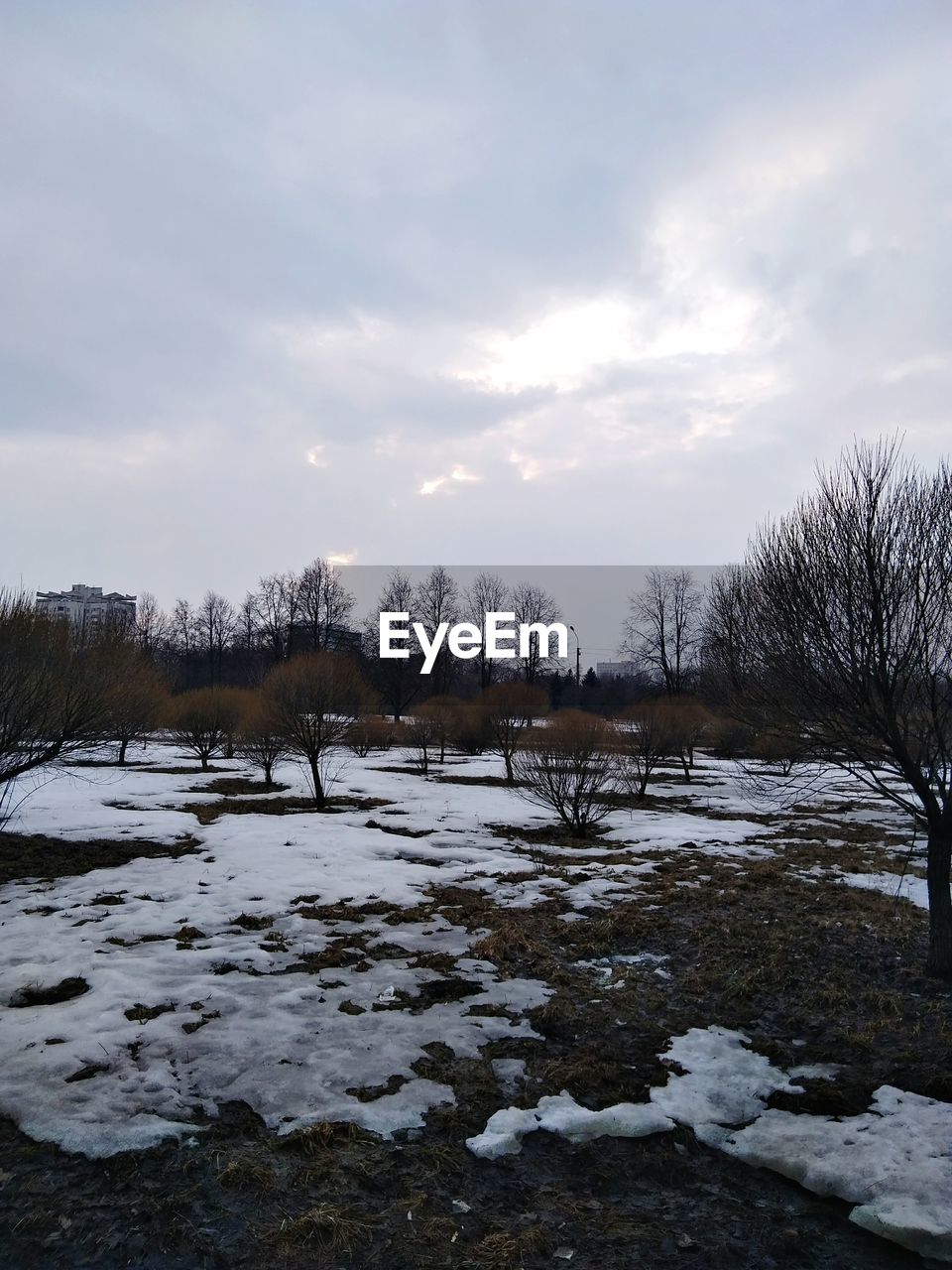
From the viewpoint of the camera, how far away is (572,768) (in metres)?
13.4

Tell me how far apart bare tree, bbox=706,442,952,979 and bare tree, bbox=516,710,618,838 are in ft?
23.5

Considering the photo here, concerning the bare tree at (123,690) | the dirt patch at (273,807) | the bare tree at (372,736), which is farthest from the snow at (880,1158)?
the bare tree at (372,736)

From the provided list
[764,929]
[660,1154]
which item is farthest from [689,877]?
[660,1154]

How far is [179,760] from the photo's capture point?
28.2m

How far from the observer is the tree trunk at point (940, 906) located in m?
6.20

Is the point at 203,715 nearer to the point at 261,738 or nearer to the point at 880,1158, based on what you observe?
the point at 261,738

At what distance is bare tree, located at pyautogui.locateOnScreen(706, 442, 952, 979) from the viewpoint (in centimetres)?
567

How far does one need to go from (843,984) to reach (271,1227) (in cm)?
509

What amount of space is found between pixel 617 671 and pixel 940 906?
68.6 meters

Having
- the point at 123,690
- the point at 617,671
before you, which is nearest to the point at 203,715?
the point at 123,690

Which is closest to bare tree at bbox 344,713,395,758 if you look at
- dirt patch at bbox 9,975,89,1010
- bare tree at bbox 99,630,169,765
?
bare tree at bbox 99,630,169,765

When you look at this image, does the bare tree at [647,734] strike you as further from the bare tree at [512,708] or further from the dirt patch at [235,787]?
the dirt patch at [235,787]

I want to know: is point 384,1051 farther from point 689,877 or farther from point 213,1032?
point 689,877

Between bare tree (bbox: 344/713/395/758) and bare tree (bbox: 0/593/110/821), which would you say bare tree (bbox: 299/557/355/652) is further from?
bare tree (bbox: 0/593/110/821)
